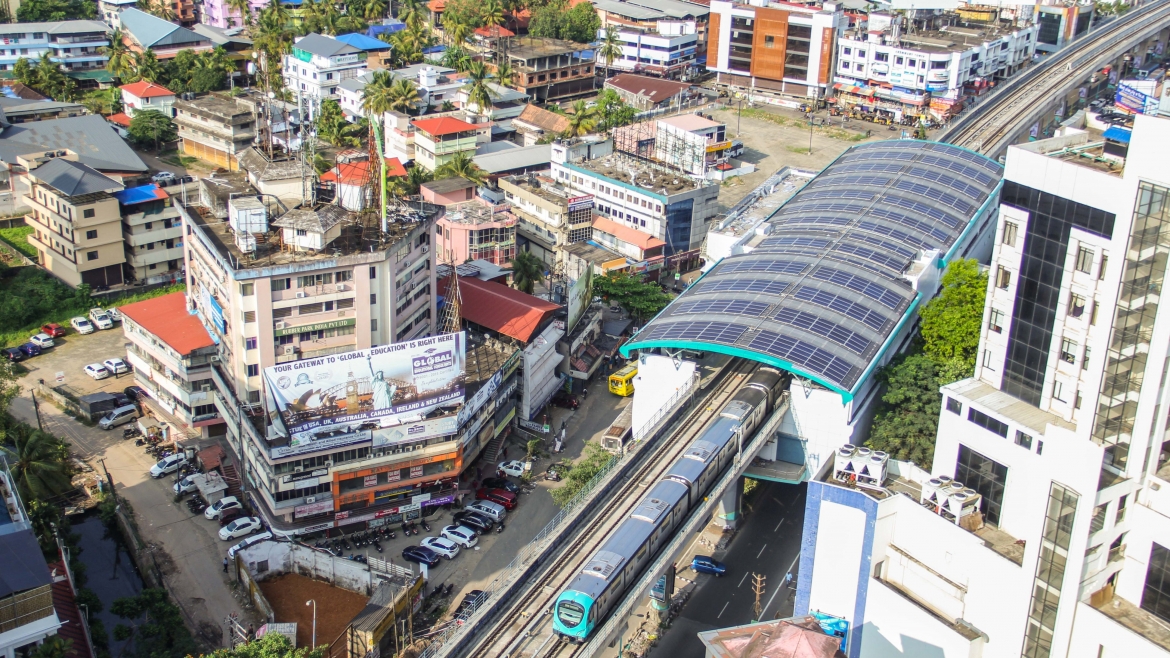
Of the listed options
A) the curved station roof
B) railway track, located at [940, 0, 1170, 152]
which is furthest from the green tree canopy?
railway track, located at [940, 0, 1170, 152]

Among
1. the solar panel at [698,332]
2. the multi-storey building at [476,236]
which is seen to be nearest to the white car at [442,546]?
the solar panel at [698,332]

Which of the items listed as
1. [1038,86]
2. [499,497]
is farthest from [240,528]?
[1038,86]

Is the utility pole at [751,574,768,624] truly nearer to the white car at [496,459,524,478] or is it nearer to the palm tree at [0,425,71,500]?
the white car at [496,459,524,478]

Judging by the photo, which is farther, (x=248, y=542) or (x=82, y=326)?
(x=82, y=326)

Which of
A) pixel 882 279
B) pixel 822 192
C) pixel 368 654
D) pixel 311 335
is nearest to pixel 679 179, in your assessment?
pixel 822 192

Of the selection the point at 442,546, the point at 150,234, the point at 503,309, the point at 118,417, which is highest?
the point at 503,309

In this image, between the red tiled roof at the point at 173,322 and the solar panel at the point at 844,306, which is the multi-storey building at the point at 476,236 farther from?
the solar panel at the point at 844,306

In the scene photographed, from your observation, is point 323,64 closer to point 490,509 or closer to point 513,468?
point 513,468
